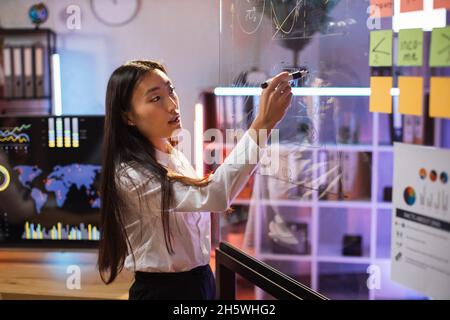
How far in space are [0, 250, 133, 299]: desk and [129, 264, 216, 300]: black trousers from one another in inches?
27.7

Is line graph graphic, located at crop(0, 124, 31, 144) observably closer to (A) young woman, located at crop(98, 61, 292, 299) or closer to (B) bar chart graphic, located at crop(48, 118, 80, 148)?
(B) bar chart graphic, located at crop(48, 118, 80, 148)

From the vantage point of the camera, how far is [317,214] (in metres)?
2.62

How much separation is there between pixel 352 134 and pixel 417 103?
1474 mm

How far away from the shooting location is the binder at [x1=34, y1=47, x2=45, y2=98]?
2.56m

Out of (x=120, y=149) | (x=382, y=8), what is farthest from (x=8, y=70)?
(x=382, y=8)

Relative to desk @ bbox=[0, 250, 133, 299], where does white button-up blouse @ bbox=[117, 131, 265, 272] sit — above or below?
above

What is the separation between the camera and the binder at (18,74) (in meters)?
2.56

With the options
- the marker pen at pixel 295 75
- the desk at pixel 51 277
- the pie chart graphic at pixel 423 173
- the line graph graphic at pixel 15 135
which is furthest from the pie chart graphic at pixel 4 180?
the pie chart graphic at pixel 423 173

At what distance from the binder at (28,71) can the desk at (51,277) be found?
80 centimetres

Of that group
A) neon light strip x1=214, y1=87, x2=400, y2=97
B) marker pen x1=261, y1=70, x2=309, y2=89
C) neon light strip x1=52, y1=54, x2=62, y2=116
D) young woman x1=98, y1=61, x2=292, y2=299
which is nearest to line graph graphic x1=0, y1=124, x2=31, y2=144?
neon light strip x1=52, y1=54, x2=62, y2=116

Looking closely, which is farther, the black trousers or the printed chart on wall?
the black trousers

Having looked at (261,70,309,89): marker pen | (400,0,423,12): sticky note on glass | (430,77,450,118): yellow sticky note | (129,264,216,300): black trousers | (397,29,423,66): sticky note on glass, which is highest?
(400,0,423,12): sticky note on glass

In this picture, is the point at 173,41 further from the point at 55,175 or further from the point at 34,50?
the point at 55,175
